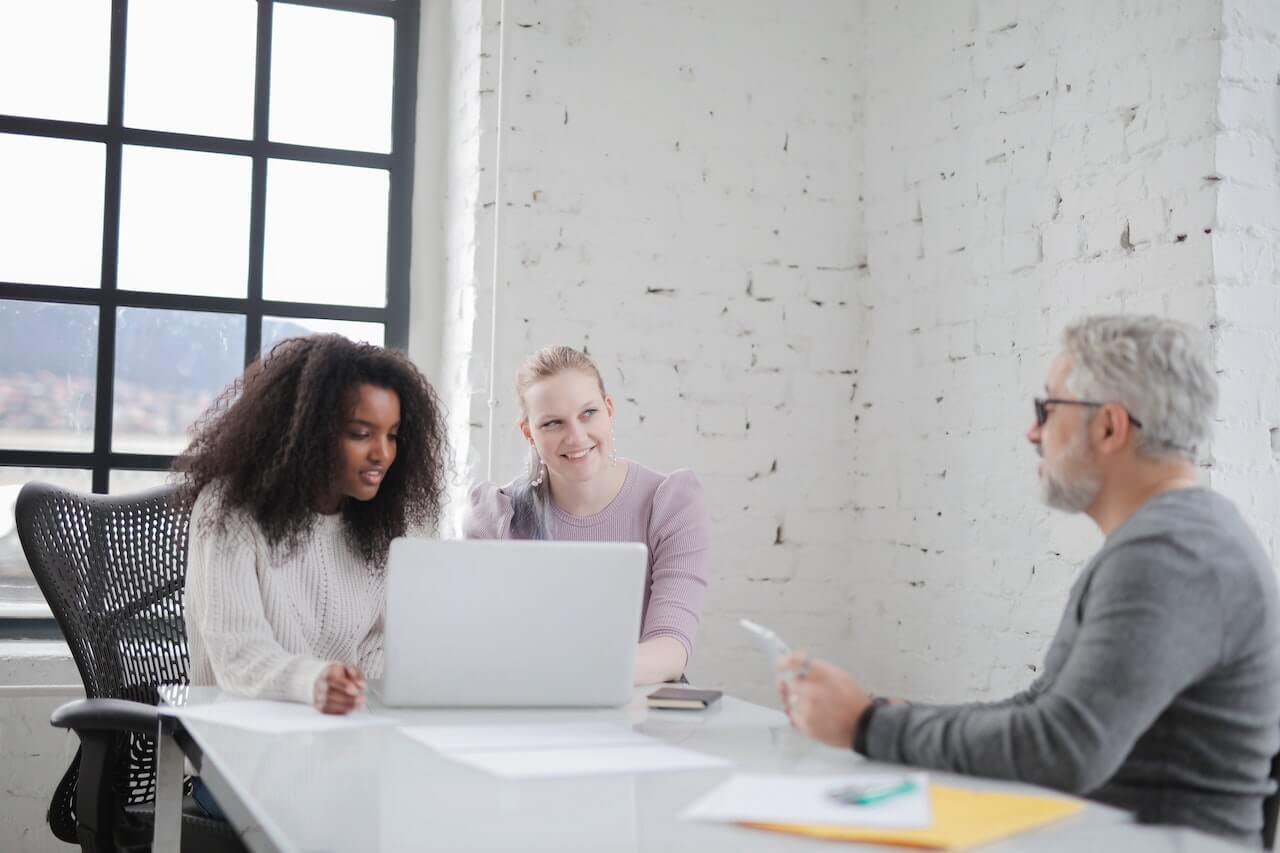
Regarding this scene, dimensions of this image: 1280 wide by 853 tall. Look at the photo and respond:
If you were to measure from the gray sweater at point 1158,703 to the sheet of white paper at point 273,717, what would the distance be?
67 centimetres

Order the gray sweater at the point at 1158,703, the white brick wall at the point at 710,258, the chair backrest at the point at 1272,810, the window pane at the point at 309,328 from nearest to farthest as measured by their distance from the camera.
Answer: the gray sweater at the point at 1158,703
the chair backrest at the point at 1272,810
the white brick wall at the point at 710,258
the window pane at the point at 309,328

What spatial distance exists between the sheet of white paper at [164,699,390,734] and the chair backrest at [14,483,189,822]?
1.71 feet

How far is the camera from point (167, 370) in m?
3.42

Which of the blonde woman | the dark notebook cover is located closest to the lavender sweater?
the blonde woman

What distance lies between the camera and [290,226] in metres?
3.52

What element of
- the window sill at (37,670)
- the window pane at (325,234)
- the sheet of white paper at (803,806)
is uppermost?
the window pane at (325,234)

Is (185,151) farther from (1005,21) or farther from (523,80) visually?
Answer: (1005,21)

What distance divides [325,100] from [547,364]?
4.38 feet

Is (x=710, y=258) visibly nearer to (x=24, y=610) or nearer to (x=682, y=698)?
(x=682, y=698)

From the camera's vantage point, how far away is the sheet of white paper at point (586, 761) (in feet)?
4.53

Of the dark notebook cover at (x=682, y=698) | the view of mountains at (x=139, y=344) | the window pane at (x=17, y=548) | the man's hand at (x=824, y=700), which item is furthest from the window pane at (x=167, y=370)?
the man's hand at (x=824, y=700)

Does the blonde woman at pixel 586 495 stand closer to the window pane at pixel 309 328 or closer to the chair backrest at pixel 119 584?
the chair backrest at pixel 119 584

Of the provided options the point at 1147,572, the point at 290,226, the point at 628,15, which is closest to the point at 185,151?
the point at 290,226

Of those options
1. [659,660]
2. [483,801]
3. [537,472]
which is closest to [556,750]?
[483,801]
